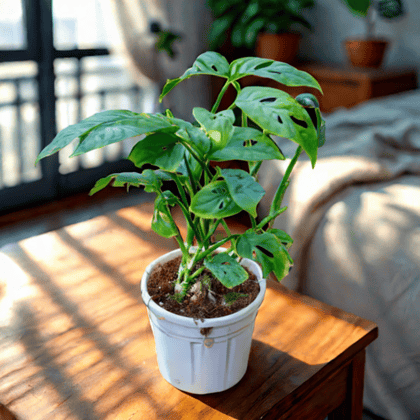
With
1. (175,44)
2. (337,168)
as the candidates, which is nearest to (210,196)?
(337,168)

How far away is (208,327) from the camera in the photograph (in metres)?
0.58

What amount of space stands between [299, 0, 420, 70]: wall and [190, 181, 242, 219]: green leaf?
3.10 metres

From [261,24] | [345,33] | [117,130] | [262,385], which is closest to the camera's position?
[117,130]

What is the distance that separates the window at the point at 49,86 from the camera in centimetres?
249

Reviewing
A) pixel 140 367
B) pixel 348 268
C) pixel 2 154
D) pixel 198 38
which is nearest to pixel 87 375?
pixel 140 367

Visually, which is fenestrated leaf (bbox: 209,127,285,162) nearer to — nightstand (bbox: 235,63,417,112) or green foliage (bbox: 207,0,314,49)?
nightstand (bbox: 235,63,417,112)

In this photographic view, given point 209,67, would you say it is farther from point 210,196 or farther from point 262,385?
point 262,385

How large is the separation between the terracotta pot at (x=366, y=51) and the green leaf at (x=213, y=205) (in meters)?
2.79

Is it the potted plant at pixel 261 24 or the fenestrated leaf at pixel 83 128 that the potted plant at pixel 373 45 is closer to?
the potted plant at pixel 261 24

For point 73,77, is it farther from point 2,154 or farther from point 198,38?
point 198,38

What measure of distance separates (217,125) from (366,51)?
2.83m

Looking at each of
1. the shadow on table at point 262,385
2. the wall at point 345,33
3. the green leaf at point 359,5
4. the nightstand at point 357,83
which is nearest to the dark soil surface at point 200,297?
the shadow on table at point 262,385

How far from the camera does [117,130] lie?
1.53 feet

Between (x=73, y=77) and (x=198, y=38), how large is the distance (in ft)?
2.69
